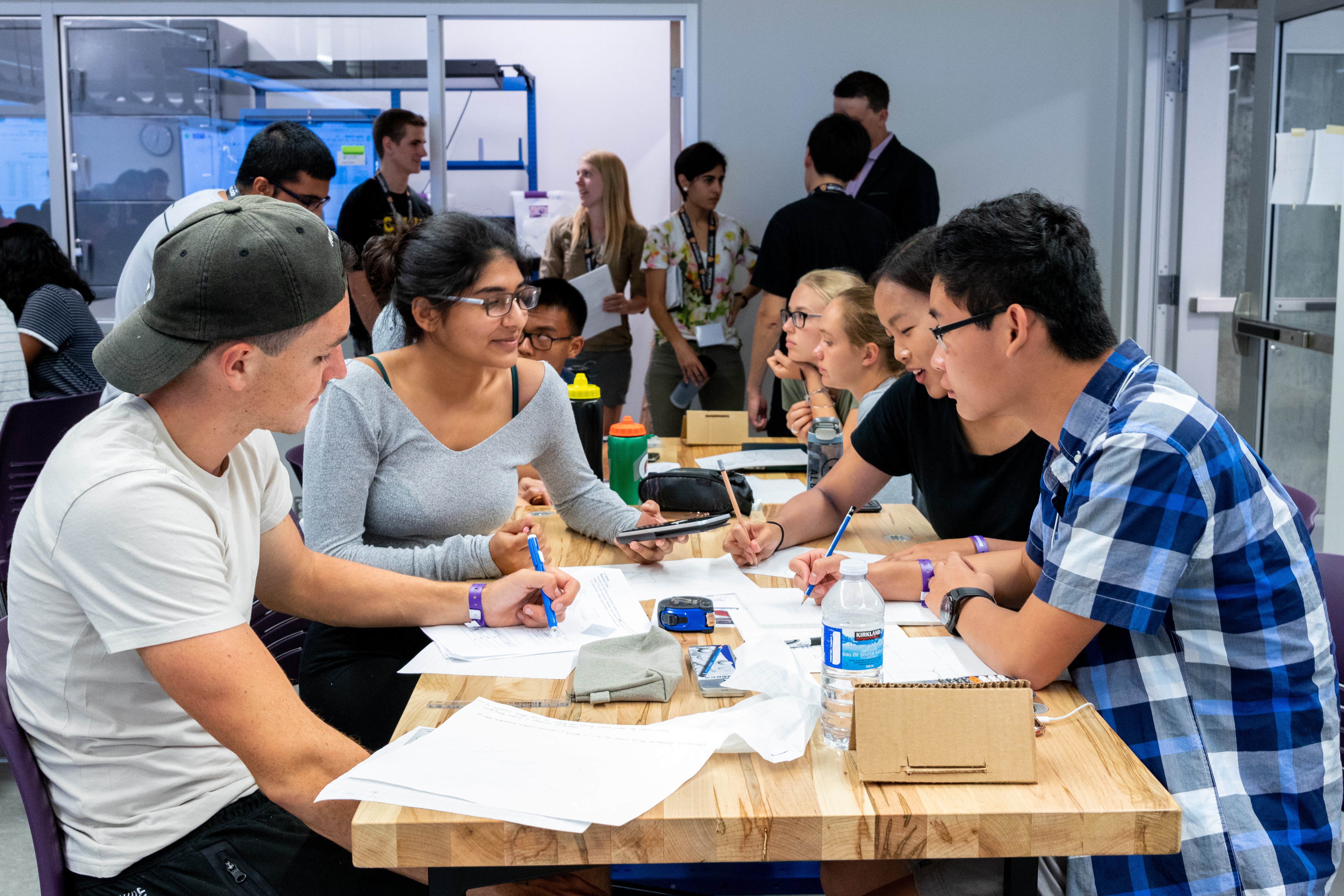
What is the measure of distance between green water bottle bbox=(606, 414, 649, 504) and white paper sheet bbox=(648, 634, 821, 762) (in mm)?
1047

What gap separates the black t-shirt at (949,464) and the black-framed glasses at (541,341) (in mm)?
1345

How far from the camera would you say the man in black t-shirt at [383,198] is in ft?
15.7

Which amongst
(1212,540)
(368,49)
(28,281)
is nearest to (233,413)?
(1212,540)

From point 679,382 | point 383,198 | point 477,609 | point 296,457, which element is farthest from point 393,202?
point 477,609

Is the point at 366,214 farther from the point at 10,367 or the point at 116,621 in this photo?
the point at 116,621

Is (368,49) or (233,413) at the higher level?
(368,49)

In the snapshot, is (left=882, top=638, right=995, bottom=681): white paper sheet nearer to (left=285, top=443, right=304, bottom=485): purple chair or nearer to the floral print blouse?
(left=285, top=443, right=304, bottom=485): purple chair

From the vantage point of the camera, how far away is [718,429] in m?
3.22

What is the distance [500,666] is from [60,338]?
314 cm

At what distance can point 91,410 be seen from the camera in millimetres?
3195

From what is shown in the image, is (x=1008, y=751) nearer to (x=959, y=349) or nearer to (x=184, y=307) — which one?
(x=959, y=349)

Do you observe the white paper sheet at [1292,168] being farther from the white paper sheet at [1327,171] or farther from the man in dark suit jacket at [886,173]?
the man in dark suit jacket at [886,173]

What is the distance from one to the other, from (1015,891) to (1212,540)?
1.50 feet

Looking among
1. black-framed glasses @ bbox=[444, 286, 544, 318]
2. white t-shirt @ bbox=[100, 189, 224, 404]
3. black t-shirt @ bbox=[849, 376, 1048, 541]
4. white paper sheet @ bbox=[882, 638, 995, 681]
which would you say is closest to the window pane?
white t-shirt @ bbox=[100, 189, 224, 404]
